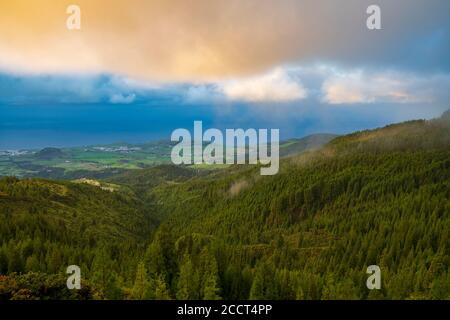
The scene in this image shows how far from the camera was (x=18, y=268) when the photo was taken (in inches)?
5231
